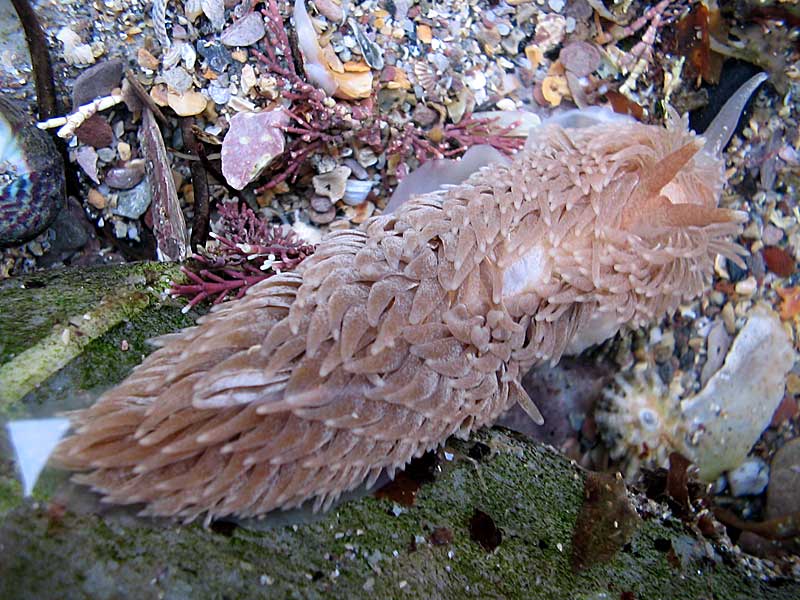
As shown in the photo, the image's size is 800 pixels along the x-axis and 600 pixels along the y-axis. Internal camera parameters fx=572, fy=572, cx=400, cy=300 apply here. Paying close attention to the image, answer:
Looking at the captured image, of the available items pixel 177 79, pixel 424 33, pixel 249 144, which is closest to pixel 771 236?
pixel 424 33

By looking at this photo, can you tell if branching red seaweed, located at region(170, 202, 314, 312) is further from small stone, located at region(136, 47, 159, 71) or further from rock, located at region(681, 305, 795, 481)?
rock, located at region(681, 305, 795, 481)

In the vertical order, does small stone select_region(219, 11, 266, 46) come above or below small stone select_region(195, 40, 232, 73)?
above

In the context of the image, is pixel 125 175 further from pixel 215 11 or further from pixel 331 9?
pixel 331 9

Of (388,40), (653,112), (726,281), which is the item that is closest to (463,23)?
(388,40)

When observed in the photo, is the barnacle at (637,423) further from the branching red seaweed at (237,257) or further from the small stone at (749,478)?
the branching red seaweed at (237,257)

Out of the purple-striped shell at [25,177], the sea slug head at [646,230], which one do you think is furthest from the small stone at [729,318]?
the purple-striped shell at [25,177]

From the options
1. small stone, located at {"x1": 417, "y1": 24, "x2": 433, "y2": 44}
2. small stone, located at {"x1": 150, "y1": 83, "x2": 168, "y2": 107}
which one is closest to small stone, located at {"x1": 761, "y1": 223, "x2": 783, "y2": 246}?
small stone, located at {"x1": 417, "y1": 24, "x2": 433, "y2": 44}
